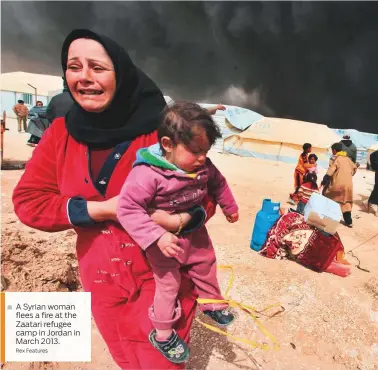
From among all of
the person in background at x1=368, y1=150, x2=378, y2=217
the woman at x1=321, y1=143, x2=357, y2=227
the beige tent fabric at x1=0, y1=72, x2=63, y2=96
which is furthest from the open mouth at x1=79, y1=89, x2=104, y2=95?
the beige tent fabric at x1=0, y1=72, x2=63, y2=96

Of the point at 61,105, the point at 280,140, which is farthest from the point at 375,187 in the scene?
the point at 280,140

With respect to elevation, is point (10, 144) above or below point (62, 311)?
below

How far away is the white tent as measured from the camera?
16.2 meters

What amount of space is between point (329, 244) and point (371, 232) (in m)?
2.88

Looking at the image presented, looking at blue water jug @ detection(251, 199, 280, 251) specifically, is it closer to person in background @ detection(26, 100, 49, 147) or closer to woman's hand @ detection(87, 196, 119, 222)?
woman's hand @ detection(87, 196, 119, 222)

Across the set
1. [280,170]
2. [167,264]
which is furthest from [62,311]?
[280,170]

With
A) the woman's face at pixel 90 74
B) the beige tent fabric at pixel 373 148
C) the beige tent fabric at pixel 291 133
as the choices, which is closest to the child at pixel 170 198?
the woman's face at pixel 90 74

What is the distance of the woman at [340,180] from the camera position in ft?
21.8

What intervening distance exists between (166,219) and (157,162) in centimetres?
23

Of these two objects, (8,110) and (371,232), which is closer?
(371,232)

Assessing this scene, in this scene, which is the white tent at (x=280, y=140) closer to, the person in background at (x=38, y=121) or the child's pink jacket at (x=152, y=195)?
the person in background at (x=38, y=121)

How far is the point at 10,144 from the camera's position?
38.2ft

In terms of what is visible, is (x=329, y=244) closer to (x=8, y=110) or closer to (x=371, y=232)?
(x=371, y=232)
